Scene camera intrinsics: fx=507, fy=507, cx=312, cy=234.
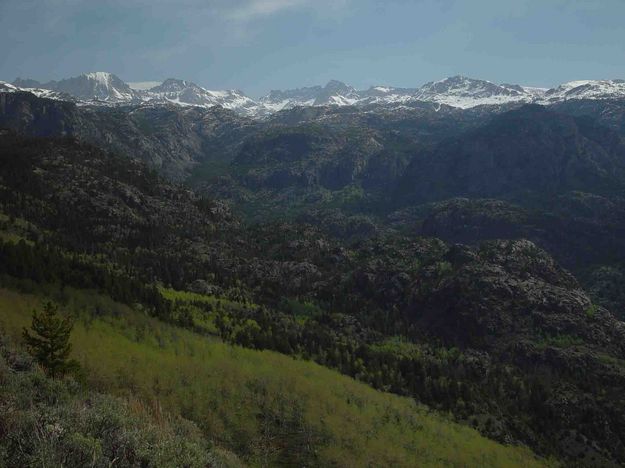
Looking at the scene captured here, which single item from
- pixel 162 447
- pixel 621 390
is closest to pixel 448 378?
pixel 621 390

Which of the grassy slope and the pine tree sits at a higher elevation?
the pine tree

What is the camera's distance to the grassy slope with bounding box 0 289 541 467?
61625 mm

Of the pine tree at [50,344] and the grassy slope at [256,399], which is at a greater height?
the pine tree at [50,344]

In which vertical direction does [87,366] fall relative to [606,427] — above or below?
above

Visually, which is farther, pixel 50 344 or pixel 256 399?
pixel 256 399

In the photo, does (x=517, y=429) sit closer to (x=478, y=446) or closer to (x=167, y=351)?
(x=478, y=446)

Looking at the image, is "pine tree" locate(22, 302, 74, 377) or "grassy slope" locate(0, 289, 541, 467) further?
"grassy slope" locate(0, 289, 541, 467)

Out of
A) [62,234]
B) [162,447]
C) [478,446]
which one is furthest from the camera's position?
[62,234]

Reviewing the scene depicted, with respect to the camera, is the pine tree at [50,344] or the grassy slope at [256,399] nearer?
the pine tree at [50,344]

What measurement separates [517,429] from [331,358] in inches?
1760

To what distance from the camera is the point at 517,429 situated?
11388 centimetres

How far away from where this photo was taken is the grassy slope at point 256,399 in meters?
61.6

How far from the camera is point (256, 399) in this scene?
236 ft

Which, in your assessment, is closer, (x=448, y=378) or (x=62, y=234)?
(x=448, y=378)
